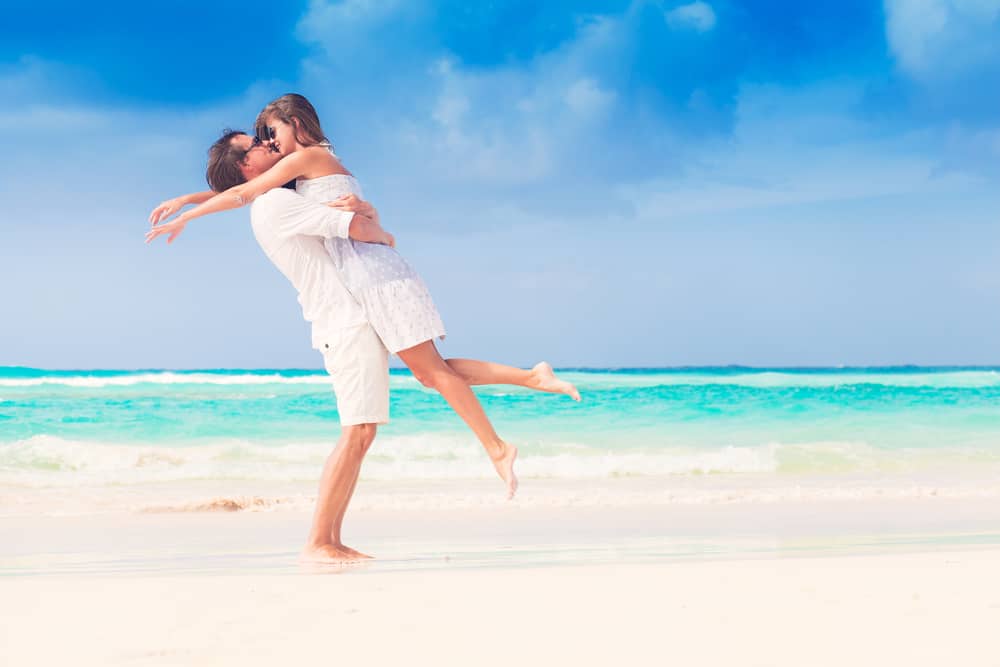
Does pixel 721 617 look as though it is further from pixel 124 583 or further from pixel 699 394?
pixel 699 394

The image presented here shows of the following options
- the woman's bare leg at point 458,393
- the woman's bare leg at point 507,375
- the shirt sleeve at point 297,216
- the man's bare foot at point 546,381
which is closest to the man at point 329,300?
the shirt sleeve at point 297,216

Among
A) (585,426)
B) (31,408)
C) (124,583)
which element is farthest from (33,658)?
(31,408)

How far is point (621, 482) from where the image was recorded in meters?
8.21

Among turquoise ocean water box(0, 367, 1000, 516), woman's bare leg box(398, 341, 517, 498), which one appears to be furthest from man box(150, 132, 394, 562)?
turquoise ocean water box(0, 367, 1000, 516)

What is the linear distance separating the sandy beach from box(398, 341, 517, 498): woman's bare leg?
0.38 meters

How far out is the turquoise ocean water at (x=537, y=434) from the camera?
914 cm

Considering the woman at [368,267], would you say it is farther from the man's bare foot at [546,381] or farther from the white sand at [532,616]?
the white sand at [532,616]

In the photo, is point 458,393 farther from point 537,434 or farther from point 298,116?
point 537,434

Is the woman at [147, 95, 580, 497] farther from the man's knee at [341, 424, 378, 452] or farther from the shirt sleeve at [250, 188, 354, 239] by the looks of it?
the man's knee at [341, 424, 378, 452]

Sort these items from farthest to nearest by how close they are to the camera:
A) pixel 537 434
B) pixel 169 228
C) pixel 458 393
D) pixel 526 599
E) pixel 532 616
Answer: pixel 537 434 → pixel 458 393 → pixel 169 228 → pixel 526 599 → pixel 532 616

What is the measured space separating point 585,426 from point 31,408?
29.2 feet

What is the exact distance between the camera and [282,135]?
12.4 feet

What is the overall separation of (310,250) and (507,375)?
0.85 metres

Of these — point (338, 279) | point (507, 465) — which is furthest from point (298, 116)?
point (507, 465)
